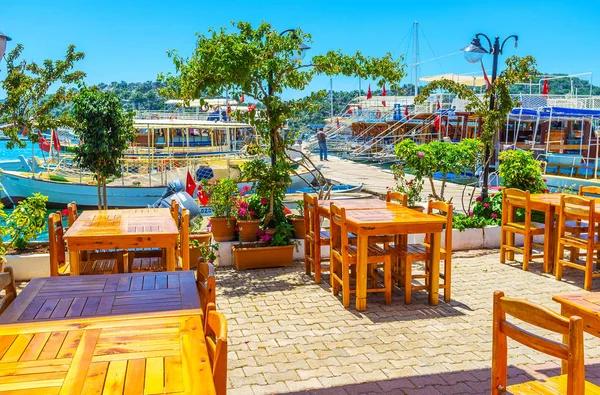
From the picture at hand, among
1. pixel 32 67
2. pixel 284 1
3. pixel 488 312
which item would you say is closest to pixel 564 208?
pixel 488 312

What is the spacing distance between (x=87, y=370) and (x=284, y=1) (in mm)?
27345

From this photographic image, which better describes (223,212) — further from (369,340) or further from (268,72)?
(369,340)

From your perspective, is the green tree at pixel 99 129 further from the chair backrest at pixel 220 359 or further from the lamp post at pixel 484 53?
the chair backrest at pixel 220 359

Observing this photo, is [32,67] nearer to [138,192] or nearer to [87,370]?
[87,370]

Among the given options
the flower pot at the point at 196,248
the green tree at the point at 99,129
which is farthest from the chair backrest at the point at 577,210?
the green tree at the point at 99,129

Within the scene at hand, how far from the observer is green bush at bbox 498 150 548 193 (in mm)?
8500

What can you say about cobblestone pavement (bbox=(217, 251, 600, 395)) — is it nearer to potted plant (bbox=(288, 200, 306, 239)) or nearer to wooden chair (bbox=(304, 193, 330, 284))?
wooden chair (bbox=(304, 193, 330, 284))

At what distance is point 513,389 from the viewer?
2746 millimetres

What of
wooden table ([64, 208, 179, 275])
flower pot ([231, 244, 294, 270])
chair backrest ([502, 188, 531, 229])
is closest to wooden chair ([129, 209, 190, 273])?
wooden table ([64, 208, 179, 275])

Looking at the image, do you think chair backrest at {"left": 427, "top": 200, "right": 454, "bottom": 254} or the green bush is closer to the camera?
chair backrest at {"left": 427, "top": 200, "right": 454, "bottom": 254}

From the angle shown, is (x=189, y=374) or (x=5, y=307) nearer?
(x=189, y=374)

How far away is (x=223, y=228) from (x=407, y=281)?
278 centimetres

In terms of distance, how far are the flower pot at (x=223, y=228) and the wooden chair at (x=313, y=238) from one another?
1074 millimetres

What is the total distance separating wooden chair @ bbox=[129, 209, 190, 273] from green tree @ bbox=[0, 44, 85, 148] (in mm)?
2893
